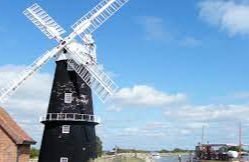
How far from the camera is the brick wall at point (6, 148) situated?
35.3 meters

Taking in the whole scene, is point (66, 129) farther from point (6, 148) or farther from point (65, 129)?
point (6, 148)

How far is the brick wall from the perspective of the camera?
116 ft

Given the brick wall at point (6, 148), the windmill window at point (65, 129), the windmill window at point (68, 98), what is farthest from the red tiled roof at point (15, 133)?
the windmill window at point (68, 98)

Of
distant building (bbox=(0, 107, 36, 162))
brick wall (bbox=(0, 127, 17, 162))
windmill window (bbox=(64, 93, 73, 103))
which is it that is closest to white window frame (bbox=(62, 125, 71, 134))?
windmill window (bbox=(64, 93, 73, 103))

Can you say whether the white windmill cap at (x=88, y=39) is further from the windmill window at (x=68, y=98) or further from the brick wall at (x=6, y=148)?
the brick wall at (x=6, y=148)

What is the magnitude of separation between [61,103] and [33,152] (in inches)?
1467

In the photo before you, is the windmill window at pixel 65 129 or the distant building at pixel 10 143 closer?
the distant building at pixel 10 143

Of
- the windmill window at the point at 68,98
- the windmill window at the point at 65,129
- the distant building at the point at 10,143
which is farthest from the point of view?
the windmill window at the point at 68,98

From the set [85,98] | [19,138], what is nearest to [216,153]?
[85,98]

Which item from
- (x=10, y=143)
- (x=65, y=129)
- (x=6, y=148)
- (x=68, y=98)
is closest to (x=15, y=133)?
(x=10, y=143)

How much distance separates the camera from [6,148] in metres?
35.4

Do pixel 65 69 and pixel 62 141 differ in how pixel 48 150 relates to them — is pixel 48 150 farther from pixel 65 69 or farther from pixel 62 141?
pixel 65 69

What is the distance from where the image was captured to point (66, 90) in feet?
153

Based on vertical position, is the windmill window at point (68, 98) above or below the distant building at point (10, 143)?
above
